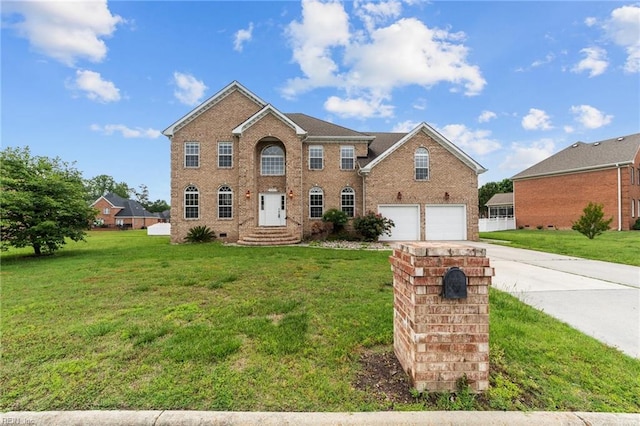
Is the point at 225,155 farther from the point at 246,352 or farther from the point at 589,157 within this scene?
the point at 589,157

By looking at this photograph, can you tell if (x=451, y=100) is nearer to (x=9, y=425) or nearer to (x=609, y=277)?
(x=609, y=277)

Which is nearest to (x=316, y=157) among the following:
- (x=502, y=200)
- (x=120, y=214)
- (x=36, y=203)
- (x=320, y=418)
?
(x=36, y=203)

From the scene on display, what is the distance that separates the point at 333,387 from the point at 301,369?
439 mm

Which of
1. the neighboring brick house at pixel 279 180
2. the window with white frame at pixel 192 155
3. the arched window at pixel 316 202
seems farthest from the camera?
the arched window at pixel 316 202

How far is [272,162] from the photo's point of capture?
56.9 feet

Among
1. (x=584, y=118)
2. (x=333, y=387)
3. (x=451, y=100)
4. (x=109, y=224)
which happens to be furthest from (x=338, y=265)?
(x=109, y=224)

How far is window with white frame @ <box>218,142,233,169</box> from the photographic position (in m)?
17.0

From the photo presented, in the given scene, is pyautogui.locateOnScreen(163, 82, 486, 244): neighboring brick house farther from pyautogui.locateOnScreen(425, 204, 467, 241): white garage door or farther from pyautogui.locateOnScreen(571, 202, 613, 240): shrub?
pyautogui.locateOnScreen(571, 202, 613, 240): shrub

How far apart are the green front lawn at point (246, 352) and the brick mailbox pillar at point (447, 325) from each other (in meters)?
0.19

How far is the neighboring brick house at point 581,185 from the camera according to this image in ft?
78.3

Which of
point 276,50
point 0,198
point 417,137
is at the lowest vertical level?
point 0,198

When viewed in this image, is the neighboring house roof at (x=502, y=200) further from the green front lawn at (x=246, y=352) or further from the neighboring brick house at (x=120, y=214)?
the neighboring brick house at (x=120, y=214)

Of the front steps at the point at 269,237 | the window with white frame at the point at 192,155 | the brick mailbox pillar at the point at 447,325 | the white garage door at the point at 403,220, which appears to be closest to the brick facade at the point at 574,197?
the white garage door at the point at 403,220

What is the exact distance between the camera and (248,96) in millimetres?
16922
